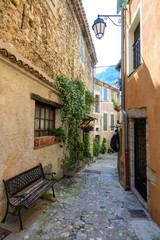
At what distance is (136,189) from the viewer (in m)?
4.07

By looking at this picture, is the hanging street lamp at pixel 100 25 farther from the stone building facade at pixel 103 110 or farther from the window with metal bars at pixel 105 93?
the window with metal bars at pixel 105 93

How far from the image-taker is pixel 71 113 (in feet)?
17.3

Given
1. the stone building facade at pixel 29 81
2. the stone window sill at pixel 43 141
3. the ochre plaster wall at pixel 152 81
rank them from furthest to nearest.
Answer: the stone window sill at pixel 43 141 < the ochre plaster wall at pixel 152 81 < the stone building facade at pixel 29 81

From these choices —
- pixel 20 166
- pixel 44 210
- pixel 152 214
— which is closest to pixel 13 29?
pixel 20 166

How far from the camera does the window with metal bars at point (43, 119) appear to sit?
152 inches

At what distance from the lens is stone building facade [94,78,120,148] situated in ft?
53.0

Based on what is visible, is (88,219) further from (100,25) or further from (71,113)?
(100,25)

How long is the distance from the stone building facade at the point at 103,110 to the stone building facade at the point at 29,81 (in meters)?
11.1

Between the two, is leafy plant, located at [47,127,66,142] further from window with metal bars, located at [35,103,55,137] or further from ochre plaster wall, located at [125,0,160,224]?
ochre plaster wall, located at [125,0,160,224]

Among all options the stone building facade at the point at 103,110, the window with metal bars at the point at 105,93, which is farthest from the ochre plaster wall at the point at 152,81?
the window with metal bars at the point at 105,93

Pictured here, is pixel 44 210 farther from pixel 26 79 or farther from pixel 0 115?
pixel 26 79

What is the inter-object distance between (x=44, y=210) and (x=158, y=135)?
8.76 ft

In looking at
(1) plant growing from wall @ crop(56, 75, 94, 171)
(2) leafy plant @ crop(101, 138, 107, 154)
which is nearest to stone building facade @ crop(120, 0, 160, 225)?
(1) plant growing from wall @ crop(56, 75, 94, 171)

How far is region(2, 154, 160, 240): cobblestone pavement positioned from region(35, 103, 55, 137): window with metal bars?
172 cm
